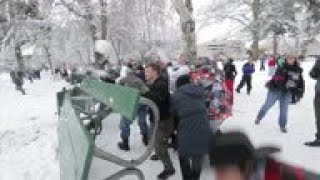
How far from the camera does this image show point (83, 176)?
4.27 metres

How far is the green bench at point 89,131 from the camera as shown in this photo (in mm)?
4473

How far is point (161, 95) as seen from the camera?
6977 millimetres

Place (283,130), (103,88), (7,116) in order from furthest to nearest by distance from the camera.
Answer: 1. (7,116)
2. (283,130)
3. (103,88)

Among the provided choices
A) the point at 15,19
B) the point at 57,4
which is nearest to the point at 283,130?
the point at 57,4

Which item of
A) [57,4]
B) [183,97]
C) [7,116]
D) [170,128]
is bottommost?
[7,116]

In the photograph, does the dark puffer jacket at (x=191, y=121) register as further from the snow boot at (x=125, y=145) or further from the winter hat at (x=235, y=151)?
the winter hat at (x=235, y=151)

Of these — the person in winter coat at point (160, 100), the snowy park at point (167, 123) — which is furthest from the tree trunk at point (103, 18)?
the person in winter coat at point (160, 100)

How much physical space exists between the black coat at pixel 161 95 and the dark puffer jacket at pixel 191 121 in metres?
0.64

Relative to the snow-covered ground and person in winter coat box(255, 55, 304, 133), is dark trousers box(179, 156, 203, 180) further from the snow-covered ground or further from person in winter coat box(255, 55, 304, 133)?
person in winter coat box(255, 55, 304, 133)

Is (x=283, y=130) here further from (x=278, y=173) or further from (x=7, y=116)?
(x=7, y=116)

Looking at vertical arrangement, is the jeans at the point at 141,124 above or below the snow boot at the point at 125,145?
above

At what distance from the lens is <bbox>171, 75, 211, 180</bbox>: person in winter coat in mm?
6105

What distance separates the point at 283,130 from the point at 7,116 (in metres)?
12.0

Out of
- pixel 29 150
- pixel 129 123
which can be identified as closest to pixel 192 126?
pixel 129 123
